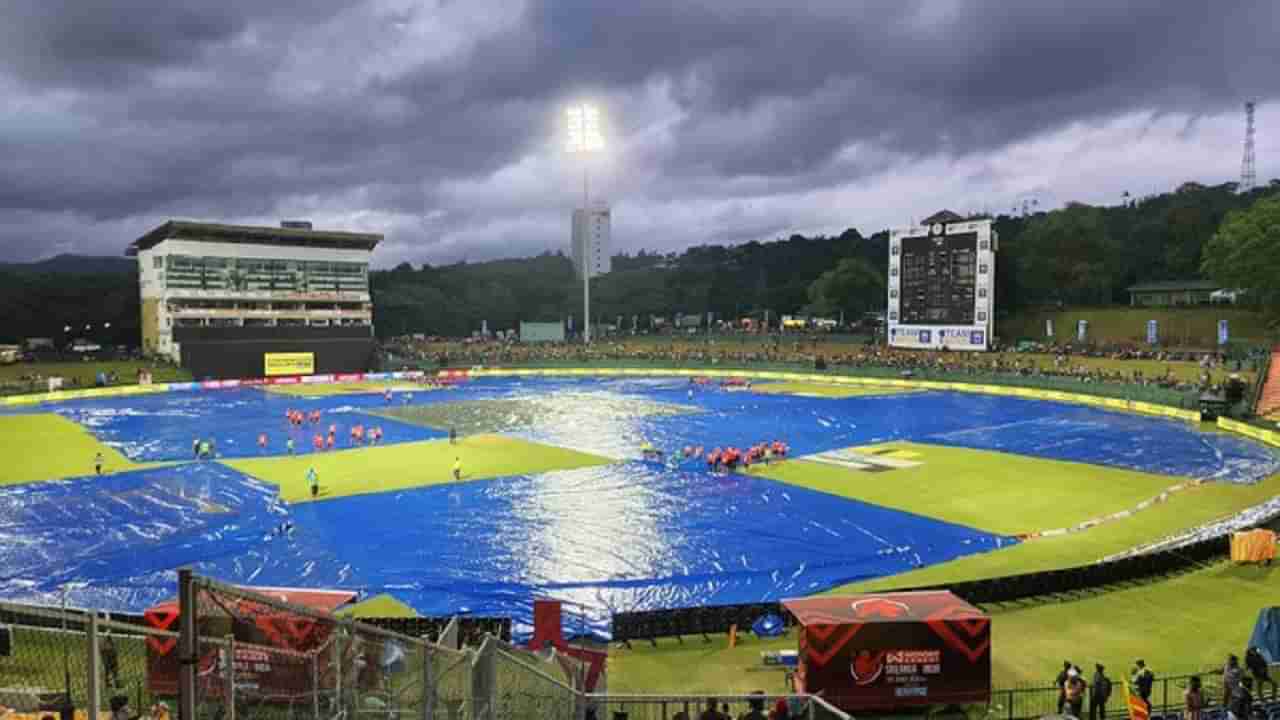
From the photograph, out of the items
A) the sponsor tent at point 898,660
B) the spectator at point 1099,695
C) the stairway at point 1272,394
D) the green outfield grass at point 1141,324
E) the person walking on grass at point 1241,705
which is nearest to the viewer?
the person walking on grass at point 1241,705

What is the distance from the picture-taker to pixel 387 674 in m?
9.38

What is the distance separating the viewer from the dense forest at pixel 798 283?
125062 millimetres

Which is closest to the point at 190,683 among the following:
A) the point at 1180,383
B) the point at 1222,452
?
the point at 1222,452

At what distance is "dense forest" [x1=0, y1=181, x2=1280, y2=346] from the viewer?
125062 mm

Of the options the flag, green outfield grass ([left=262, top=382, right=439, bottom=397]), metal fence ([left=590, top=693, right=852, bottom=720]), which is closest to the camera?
metal fence ([left=590, top=693, right=852, bottom=720])

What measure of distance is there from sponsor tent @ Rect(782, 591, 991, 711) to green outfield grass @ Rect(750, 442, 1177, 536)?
590 inches

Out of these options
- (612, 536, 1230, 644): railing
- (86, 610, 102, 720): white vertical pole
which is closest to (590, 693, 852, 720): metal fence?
(612, 536, 1230, 644): railing

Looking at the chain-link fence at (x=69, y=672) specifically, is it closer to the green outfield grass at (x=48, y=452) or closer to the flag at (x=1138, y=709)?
the flag at (x=1138, y=709)

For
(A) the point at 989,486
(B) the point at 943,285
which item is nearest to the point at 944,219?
(B) the point at 943,285

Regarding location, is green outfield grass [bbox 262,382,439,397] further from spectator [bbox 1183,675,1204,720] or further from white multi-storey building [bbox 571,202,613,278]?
spectator [bbox 1183,675,1204,720]

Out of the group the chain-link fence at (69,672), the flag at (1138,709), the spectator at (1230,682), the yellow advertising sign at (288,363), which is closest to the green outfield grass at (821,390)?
the yellow advertising sign at (288,363)

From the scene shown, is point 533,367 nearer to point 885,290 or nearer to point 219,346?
point 219,346

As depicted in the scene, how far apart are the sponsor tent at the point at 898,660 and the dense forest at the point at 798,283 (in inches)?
3552

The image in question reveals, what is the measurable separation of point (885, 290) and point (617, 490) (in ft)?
371
